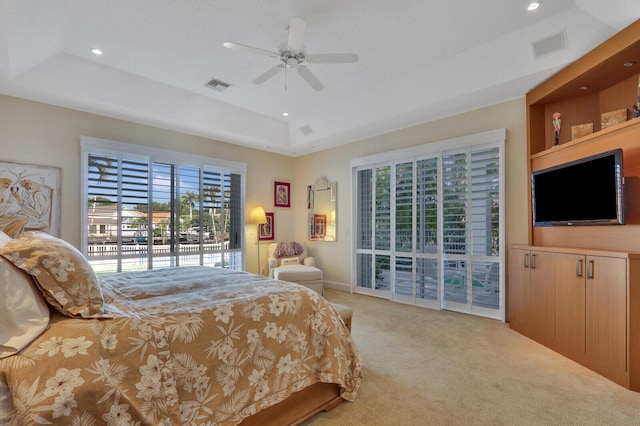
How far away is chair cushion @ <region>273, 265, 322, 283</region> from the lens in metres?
4.68

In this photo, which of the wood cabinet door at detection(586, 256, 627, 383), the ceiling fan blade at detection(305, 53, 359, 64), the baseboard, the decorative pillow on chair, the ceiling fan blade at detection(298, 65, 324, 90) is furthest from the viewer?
the baseboard

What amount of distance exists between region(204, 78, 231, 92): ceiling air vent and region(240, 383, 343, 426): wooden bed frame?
355 centimetres

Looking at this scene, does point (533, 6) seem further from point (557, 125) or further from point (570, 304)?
point (570, 304)

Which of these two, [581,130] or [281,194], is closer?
[581,130]

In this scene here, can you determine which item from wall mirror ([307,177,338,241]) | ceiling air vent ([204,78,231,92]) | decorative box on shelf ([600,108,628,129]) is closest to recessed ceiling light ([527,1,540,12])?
decorative box on shelf ([600,108,628,129])

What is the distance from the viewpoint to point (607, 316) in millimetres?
2361

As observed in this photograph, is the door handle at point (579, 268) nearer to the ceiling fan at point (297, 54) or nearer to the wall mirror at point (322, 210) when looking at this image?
the ceiling fan at point (297, 54)

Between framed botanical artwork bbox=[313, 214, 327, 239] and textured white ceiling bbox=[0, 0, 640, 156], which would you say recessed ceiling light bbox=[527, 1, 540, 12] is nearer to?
textured white ceiling bbox=[0, 0, 640, 156]

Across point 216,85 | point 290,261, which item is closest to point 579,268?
point 290,261

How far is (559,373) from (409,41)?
10.3 ft

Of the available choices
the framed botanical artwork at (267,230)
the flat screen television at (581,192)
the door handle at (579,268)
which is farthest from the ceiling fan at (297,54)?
the framed botanical artwork at (267,230)

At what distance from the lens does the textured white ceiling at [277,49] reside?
2572 millimetres

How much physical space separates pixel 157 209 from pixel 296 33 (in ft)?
10.9

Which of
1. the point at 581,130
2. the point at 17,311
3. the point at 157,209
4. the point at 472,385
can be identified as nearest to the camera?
the point at 17,311
